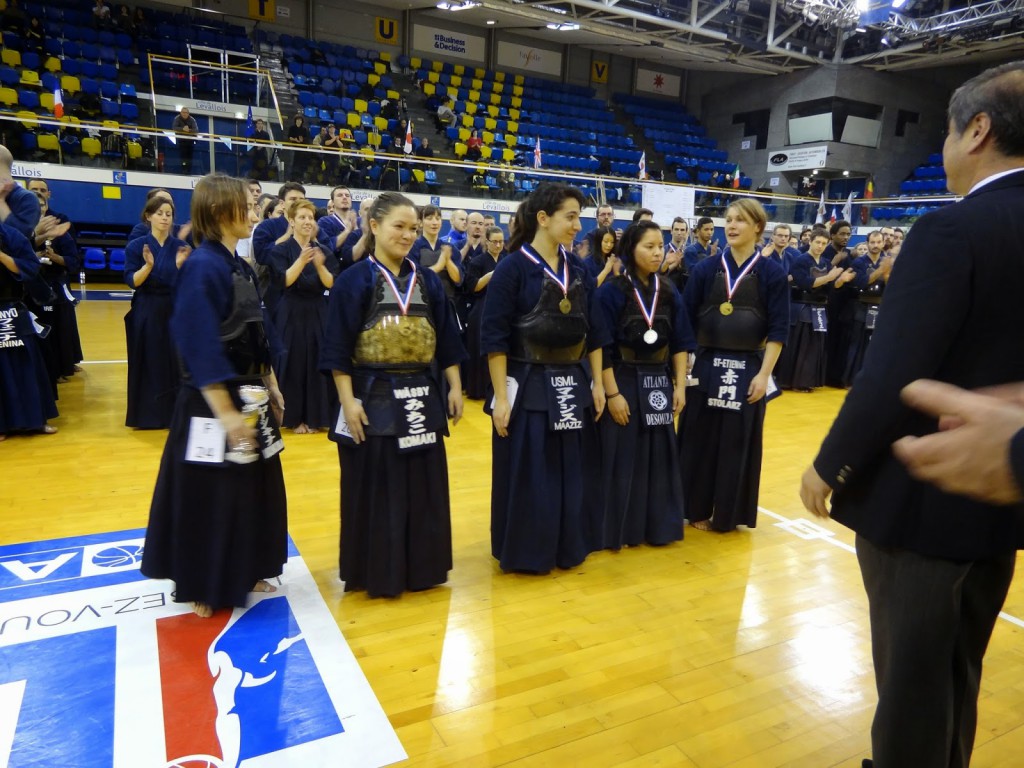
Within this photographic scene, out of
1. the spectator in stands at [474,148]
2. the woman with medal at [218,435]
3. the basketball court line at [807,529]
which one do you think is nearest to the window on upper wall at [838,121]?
the spectator in stands at [474,148]

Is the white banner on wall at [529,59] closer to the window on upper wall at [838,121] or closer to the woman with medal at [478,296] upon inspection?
the window on upper wall at [838,121]

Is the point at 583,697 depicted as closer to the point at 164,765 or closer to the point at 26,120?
the point at 164,765

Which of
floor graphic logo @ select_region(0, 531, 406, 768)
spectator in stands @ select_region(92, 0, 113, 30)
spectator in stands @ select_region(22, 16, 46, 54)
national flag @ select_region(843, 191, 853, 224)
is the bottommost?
floor graphic logo @ select_region(0, 531, 406, 768)

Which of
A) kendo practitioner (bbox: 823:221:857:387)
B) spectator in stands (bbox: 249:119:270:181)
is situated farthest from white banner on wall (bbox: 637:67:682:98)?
kendo practitioner (bbox: 823:221:857:387)

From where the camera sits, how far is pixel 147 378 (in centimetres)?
527

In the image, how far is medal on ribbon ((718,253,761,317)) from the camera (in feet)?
12.0

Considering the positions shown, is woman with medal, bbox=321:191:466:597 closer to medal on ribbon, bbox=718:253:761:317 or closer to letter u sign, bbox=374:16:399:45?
medal on ribbon, bbox=718:253:761:317

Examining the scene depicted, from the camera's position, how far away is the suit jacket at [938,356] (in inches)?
54.0

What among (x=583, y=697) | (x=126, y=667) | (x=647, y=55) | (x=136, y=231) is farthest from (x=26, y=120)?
(x=647, y=55)

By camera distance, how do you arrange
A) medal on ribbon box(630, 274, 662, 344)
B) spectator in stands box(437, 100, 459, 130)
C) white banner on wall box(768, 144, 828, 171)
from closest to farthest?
medal on ribbon box(630, 274, 662, 344), spectator in stands box(437, 100, 459, 130), white banner on wall box(768, 144, 828, 171)

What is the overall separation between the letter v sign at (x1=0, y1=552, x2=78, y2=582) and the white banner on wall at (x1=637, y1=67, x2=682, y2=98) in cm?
2398

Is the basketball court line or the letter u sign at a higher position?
the letter u sign

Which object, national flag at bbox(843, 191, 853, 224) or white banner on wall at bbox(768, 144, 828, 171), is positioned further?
white banner on wall at bbox(768, 144, 828, 171)

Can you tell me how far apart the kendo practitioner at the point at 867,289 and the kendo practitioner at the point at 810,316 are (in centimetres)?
26
